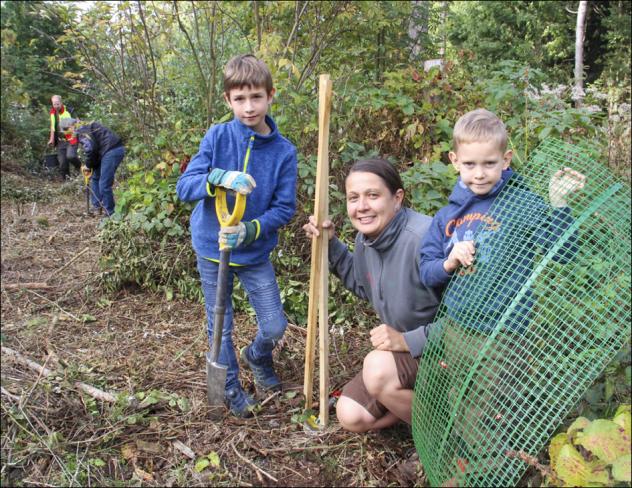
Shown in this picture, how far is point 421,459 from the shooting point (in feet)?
6.84

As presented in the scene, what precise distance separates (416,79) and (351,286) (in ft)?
7.47

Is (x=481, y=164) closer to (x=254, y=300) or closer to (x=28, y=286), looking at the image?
(x=254, y=300)

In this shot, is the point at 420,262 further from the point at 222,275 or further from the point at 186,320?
the point at 186,320

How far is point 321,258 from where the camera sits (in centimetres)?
243

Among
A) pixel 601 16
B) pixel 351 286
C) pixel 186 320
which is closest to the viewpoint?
pixel 351 286

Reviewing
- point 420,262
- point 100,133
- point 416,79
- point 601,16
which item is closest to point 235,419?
point 420,262

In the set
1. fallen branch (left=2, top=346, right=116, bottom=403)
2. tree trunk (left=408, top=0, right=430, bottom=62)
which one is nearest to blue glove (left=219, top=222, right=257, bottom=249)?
fallen branch (left=2, top=346, right=116, bottom=403)

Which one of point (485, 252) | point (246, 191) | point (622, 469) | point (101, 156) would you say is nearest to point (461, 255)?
point (485, 252)

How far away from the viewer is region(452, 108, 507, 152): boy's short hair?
201cm

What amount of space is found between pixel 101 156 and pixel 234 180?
16.5ft

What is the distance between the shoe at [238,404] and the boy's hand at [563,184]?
1669 mm

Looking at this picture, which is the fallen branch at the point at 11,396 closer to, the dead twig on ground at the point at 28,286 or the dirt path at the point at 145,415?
the dirt path at the point at 145,415

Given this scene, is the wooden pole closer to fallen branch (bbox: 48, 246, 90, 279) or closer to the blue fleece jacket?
the blue fleece jacket

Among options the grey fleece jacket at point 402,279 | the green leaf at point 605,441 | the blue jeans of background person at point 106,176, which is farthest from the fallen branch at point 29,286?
the green leaf at point 605,441
